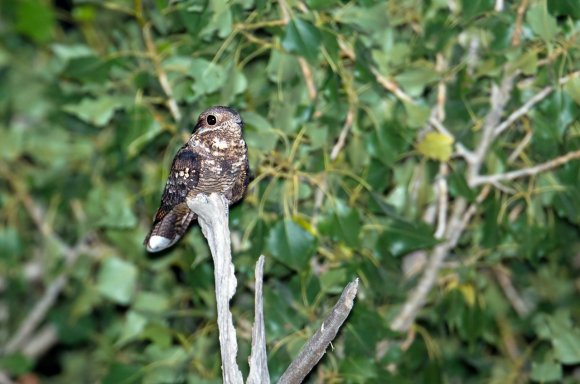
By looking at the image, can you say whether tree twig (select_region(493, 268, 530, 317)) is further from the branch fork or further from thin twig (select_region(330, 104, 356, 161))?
the branch fork

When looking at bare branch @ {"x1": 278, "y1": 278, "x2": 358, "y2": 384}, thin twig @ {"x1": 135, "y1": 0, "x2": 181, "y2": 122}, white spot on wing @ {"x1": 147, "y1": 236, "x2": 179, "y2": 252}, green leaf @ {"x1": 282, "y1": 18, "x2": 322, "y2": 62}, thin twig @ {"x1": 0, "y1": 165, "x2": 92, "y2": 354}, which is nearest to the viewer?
bare branch @ {"x1": 278, "y1": 278, "x2": 358, "y2": 384}

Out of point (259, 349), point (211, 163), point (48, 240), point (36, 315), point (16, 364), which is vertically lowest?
point (36, 315)

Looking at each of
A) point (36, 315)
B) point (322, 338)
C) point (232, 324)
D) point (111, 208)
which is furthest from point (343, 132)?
point (36, 315)

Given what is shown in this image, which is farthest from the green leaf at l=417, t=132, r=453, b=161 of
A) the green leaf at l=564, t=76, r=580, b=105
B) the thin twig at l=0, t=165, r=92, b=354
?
the thin twig at l=0, t=165, r=92, b=354

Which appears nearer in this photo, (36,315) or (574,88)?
(574,88)

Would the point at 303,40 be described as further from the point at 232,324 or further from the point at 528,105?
the point at 232,324

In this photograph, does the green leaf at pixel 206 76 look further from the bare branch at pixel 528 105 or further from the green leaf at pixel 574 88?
the green leaf at pixel 574 88
